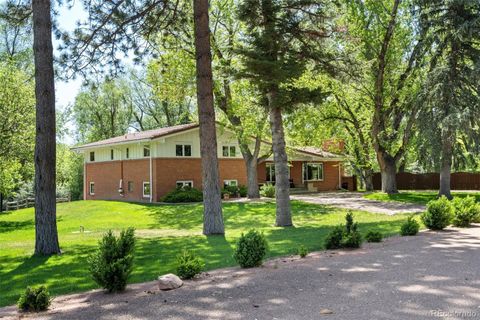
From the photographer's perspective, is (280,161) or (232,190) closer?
(280,161)

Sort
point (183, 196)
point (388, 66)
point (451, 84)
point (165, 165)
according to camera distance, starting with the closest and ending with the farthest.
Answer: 1. point (451, 84)
2. point (388, 66)
3. point (183, 196)
4. point (165, 165)

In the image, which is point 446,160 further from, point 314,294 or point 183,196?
point 314,294

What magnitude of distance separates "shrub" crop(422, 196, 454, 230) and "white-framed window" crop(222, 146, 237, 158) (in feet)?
70.6

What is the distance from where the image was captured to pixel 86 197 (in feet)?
121

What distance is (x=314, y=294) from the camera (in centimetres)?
566

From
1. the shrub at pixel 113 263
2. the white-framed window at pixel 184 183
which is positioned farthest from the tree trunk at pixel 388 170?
the shrub at pixel 113 263

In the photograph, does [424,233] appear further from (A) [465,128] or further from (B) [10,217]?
(B) [10,217]

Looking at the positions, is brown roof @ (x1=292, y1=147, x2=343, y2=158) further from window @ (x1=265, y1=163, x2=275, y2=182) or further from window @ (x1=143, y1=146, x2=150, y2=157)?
window @ (x1=143, y1=146, x2=150, y2=157)

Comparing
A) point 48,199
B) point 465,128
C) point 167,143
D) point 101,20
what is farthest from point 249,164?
point 48,199

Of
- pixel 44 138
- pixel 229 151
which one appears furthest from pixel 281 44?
pixel 229 151

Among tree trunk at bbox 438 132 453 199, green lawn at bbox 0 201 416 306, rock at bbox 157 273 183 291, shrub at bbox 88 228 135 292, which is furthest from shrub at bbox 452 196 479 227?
shrub at bbox 88 228 135 292

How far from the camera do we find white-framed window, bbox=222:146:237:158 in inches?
1286

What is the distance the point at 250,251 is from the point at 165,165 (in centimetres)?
2228

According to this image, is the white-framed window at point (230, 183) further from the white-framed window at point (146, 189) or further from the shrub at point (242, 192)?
the white-framed window at point (146, 189)
